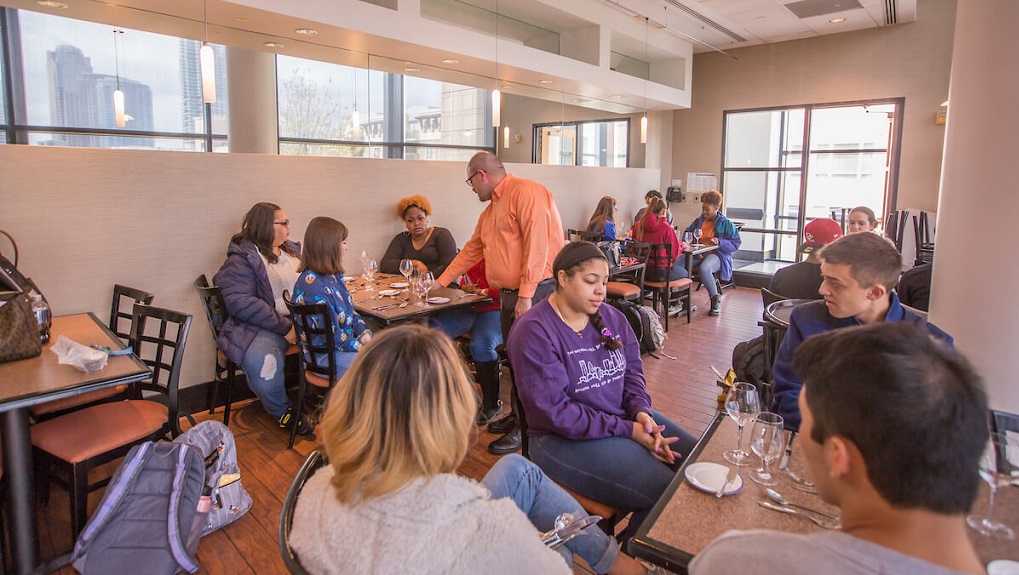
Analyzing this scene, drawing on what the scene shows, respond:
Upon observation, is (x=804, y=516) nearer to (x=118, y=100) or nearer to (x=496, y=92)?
(x=496, y=92)

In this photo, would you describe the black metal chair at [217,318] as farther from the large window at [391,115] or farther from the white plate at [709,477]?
the white plate at [709,477]

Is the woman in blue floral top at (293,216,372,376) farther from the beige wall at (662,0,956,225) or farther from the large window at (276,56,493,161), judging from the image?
the beige wall at (662,0,956,225)

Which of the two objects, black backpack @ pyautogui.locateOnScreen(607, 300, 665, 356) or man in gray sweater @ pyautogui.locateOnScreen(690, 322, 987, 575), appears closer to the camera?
man in gray sweater @ pyautogui.locateOnScreen(690, 322, 987, 575)

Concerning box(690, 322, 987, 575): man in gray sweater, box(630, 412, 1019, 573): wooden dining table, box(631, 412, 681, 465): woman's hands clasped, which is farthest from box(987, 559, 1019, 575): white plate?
box(631, 412, 681, 465): woman's hands clasped

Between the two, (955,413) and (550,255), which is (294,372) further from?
(955,413)

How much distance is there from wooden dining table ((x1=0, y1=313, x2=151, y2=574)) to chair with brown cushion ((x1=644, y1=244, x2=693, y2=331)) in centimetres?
518

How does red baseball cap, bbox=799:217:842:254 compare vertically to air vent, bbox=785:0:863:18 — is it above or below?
below

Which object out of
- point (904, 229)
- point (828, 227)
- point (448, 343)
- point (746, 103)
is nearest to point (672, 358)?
point (828, 227)

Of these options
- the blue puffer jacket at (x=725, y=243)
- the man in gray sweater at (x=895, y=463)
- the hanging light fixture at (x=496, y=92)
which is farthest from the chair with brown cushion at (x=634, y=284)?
the man in gray sweater at (x=895, y=463)

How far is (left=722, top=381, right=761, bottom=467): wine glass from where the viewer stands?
177cm

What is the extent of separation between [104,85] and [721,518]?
9103 mm

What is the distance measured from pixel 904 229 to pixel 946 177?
510cm

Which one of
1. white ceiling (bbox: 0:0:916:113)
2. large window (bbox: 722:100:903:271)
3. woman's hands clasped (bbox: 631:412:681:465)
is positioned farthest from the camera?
large window (bbox: 722:100:903:271)

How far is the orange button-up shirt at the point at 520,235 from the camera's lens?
3822 millimetres
